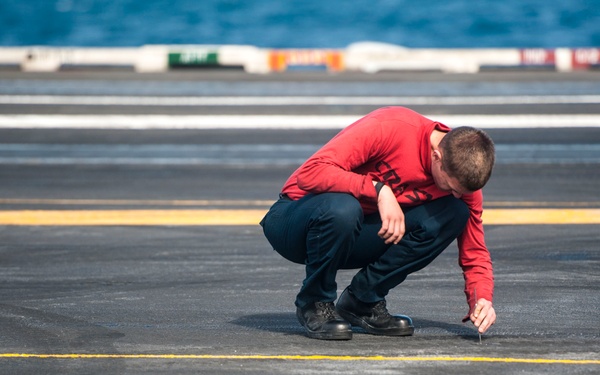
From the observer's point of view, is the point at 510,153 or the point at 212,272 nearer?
the point at 212,272

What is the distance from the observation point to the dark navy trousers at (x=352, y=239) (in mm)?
4773

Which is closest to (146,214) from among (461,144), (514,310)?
(514,310)

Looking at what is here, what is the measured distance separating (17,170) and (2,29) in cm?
7871

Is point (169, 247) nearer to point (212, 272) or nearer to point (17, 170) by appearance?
point (212, 272)

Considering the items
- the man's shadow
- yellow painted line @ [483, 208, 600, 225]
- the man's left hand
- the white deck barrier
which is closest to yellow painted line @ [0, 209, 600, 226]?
yellow painted line @ [483, 208, 600, 225]

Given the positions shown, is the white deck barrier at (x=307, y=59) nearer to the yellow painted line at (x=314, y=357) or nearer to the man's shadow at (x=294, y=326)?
the man's shadow at (x=294, y=326)

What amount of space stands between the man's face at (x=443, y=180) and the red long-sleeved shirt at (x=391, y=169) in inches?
5.7

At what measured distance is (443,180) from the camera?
15.1 feet

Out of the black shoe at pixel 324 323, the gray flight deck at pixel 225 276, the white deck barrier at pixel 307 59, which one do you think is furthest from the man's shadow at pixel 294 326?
the white deck barrier at pixel 307 59

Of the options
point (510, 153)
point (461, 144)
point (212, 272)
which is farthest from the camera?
point (510, 153)

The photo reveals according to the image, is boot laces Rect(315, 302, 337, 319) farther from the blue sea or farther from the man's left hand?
the blue sea

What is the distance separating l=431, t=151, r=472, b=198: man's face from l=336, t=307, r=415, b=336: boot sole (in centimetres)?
80

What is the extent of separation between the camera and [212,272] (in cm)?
682

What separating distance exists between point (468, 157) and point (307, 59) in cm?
2118
